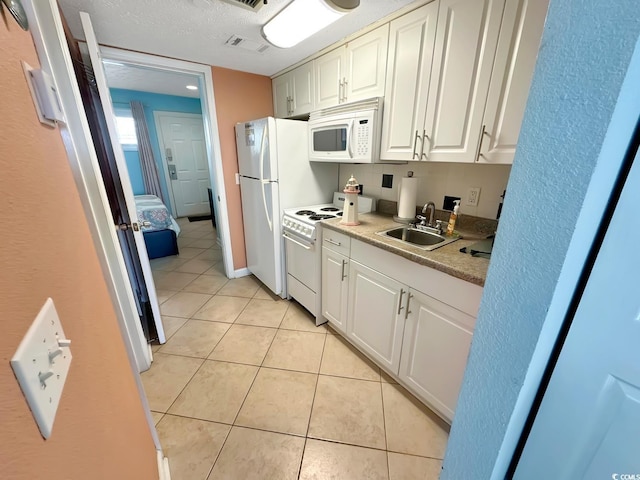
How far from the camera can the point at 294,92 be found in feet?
8.07

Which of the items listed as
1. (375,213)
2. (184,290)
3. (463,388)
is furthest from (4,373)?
(184,290)

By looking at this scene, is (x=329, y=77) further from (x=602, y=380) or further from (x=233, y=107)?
(x=602, y=380)

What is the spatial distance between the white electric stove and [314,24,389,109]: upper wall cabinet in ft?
2.71

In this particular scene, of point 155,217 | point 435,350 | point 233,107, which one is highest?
point 233,107

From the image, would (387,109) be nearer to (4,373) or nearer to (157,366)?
(4,373)

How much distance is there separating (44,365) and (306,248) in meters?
1.77

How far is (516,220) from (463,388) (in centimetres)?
55

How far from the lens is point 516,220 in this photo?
0.57 meters

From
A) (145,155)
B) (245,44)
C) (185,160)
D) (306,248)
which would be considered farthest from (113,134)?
(185,160)

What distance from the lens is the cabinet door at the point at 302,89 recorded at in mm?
2236

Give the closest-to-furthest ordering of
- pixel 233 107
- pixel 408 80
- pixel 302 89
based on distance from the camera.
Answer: pixel 408 80 → pixel 302 89 → pixel 233 107

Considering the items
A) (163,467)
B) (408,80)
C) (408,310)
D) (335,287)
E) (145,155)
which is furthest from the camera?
(145,155)

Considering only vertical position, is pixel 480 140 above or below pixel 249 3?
below

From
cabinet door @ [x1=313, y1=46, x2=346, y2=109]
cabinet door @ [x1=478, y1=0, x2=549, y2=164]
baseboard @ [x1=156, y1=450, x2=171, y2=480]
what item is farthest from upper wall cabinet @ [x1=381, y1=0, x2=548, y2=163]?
baseboard @ [x1=156, y1=450, x2=171, y2=480]
